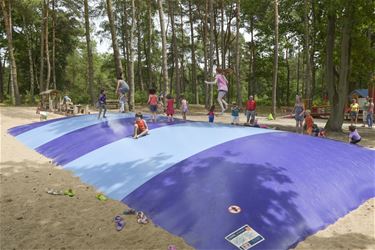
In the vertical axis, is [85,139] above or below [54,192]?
above

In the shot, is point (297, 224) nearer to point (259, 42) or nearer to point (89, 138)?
point (89, 138)

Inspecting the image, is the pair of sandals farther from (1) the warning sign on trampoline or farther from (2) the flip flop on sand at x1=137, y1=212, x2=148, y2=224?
(1) the warning sign on trampoline

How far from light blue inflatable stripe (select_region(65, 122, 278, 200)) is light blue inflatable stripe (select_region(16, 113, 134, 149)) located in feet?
13.1

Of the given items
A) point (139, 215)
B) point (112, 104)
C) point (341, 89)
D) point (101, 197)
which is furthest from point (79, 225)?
point (112, 104)

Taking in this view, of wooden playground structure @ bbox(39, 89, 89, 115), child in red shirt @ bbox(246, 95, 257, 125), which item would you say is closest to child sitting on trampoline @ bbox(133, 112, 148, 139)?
child in red shirt @ bbox(246, 95, 257, 125)

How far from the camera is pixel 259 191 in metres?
6.62

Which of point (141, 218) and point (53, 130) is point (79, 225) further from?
point (53, 130)

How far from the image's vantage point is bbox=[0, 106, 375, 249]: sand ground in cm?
562

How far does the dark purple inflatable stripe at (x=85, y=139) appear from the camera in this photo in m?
11.2

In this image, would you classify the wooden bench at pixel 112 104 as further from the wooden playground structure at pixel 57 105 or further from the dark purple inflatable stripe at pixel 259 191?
the dark purple inflatable stripe at pixel 259 191

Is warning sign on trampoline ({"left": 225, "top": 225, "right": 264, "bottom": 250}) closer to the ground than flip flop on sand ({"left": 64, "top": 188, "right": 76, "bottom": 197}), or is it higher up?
higher up

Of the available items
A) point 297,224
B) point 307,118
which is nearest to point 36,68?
point 307,118

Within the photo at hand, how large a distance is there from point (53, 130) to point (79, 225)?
9528mm

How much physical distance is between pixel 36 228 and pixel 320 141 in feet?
24.3
